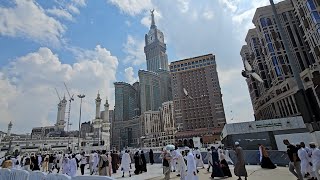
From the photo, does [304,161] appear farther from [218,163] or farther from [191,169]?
[191,169]

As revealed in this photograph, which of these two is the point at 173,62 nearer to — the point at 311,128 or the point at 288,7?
the point at 288,7

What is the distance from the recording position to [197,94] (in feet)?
404

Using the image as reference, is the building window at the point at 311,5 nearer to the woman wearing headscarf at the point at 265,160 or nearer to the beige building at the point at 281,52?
the beige building at the point at 281,52

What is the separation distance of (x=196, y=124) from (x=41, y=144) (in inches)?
3367

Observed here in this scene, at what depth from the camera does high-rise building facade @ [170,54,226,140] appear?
4619 inches

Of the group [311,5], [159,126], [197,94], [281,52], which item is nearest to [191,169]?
[311,5]

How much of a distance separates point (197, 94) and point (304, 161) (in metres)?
115

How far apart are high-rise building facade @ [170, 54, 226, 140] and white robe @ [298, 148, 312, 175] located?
104 metres

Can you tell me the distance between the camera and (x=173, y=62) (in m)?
131

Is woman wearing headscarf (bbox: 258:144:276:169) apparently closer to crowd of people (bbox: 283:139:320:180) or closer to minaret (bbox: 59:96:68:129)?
crowd of people (bbox: 283:139:320:180)

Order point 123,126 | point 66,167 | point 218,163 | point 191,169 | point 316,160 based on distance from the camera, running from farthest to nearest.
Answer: point 123,126 < point 66,167 < point 218,163 < point 191,169 < point 316,160

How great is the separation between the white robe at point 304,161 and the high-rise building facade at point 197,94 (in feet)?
340

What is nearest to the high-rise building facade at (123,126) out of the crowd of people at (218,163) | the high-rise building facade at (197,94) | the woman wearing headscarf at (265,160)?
the high-rise building facade at (197,94)

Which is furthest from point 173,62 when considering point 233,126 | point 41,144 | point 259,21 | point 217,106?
point 233,126
